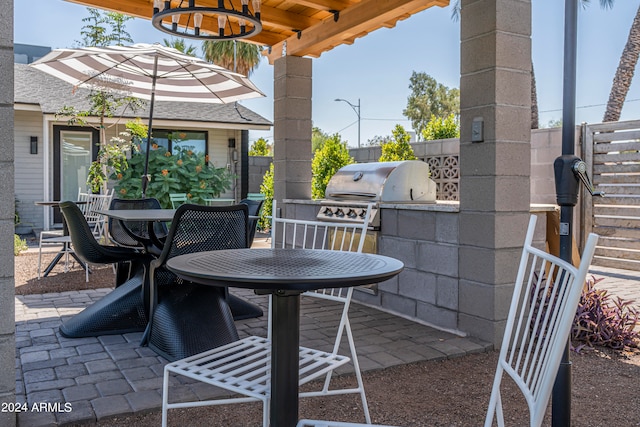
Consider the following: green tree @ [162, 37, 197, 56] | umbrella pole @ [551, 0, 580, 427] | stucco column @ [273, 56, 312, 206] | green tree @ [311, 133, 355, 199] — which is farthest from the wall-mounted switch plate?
green tree @ [162, 37, 197, 56]

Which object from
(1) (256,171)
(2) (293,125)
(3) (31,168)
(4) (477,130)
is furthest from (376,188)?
(3) (31,168)

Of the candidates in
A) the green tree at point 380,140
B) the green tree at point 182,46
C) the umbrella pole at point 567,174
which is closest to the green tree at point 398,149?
the umbrella pole at point 567,174

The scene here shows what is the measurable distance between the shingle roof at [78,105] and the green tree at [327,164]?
342 cm


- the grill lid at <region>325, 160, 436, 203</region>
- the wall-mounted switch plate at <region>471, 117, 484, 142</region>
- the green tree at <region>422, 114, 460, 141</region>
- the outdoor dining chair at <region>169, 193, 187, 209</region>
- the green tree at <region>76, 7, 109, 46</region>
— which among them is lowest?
the outdoor dining chair at <region>169, 193, 187, 209</region>

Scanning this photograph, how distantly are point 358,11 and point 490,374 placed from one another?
11.1 feet

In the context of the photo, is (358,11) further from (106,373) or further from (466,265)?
(106,373)

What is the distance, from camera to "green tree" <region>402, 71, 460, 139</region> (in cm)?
3188

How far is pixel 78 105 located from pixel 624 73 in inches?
401

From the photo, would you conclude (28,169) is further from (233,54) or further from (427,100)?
(427,100)

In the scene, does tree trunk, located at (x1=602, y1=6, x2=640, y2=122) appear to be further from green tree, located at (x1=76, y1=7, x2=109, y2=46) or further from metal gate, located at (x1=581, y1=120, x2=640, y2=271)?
green tree, located at (x1=76, y1=7, x2=109, y2=46)

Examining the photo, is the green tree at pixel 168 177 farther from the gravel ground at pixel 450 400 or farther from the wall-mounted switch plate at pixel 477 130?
the gravel ground at pixel 450 400

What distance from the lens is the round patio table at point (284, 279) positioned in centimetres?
158

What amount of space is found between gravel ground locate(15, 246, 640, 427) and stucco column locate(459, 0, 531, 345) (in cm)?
43

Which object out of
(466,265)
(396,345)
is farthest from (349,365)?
(466,265)
